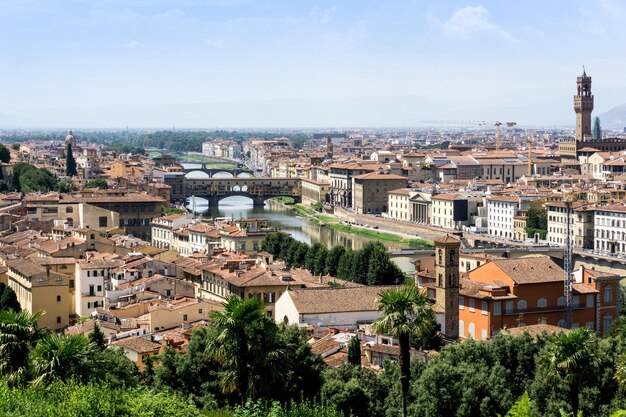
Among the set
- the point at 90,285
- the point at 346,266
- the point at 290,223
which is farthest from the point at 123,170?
the point at 90,285

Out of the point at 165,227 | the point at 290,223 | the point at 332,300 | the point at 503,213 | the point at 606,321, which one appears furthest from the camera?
the point at 290,223

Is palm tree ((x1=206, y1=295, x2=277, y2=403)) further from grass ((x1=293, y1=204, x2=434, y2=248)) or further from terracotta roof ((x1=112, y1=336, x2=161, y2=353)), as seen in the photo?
grass ((x1=293, y1=204, x2=434, y2=248))

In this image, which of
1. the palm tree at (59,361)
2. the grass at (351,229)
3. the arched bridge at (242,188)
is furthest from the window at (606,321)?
the arched bridge at (242,188)

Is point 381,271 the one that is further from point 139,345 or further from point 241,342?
point 241,342

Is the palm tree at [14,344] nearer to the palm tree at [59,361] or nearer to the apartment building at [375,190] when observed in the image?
the palm tree at [59,361]

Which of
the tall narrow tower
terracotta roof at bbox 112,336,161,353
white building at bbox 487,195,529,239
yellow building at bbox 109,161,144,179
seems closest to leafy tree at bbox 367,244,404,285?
terracotta roof at bbox 112,336,161,353

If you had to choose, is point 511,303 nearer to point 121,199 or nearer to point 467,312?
point 467,312
